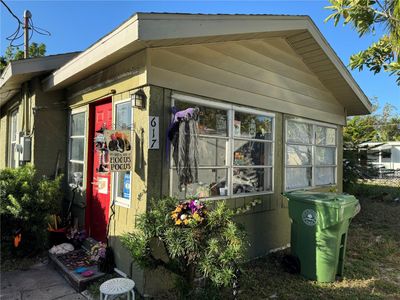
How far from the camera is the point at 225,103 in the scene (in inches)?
181

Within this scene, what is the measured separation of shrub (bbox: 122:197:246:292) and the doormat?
1540mm

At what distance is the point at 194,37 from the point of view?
3600mm

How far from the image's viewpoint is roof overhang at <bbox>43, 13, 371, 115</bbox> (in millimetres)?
3219

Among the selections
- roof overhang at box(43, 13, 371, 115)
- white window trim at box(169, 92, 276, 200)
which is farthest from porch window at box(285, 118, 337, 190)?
roof overhang at box(43, 13, 371, 115)

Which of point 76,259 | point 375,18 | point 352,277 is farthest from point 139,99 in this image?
point 375,18

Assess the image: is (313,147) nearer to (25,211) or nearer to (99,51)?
(99,51)

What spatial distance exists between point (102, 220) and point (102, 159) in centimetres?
125

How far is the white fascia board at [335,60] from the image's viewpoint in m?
5.37

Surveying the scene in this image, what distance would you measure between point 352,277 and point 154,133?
3580 millimetres

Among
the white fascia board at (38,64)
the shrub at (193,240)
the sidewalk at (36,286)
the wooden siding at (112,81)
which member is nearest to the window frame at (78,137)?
the wooden siding at (112,81)

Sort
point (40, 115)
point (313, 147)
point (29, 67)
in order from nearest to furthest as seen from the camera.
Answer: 1. point (29, 67)
2. point (40, 115)
3. point (313, 147)

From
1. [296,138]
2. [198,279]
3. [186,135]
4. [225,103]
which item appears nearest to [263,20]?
[225,103]

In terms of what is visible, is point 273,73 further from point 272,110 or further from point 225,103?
point 225,103

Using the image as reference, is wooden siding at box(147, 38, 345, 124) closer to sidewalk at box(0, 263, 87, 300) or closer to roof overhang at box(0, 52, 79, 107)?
roof overhang at box(0, 52, 79, 107)
